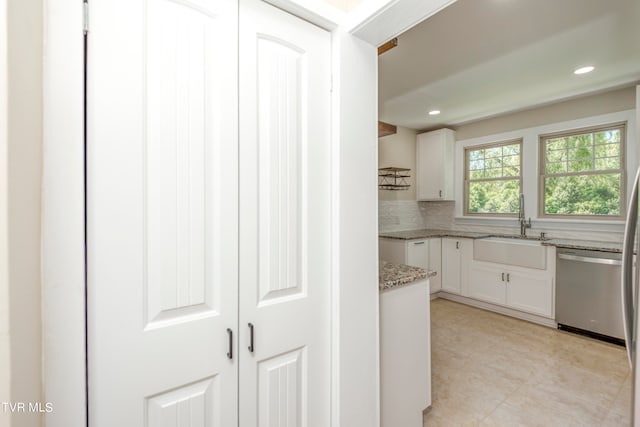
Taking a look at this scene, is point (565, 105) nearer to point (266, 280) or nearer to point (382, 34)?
point (382, 34)

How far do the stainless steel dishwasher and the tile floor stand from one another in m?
0.12

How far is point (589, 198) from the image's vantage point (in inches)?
126

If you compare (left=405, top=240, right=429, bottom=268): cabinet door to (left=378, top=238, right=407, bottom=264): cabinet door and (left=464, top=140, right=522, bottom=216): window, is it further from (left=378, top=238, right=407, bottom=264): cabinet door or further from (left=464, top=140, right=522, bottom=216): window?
(left=464, top=140, right=522, bottom=216): window

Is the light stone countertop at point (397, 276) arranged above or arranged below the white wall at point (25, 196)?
below

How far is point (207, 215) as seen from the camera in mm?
865

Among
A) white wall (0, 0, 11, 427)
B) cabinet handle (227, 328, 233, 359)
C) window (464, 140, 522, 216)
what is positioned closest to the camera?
white wall (0, 0, 11, 427)

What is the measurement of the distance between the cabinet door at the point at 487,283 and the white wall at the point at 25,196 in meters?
3.90

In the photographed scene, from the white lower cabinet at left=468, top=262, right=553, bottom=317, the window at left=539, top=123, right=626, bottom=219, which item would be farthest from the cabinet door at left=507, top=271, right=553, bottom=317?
the window at left=539, top=123, right=626, bottom=219

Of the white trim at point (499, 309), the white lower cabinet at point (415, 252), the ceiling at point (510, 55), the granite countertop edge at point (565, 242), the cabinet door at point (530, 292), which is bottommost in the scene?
the white trim at point (499, 309)

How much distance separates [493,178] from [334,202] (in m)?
3.77

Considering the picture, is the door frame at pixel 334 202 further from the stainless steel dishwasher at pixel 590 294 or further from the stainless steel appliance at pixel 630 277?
the stainless steel dishwasher at pixel 590 294

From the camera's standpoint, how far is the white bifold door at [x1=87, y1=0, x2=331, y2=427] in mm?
728

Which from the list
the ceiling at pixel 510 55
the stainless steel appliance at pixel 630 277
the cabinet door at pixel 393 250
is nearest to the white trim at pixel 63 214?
the stainless steel appliance at pixel 630 277

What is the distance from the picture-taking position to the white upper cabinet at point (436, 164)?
425 centimetres
